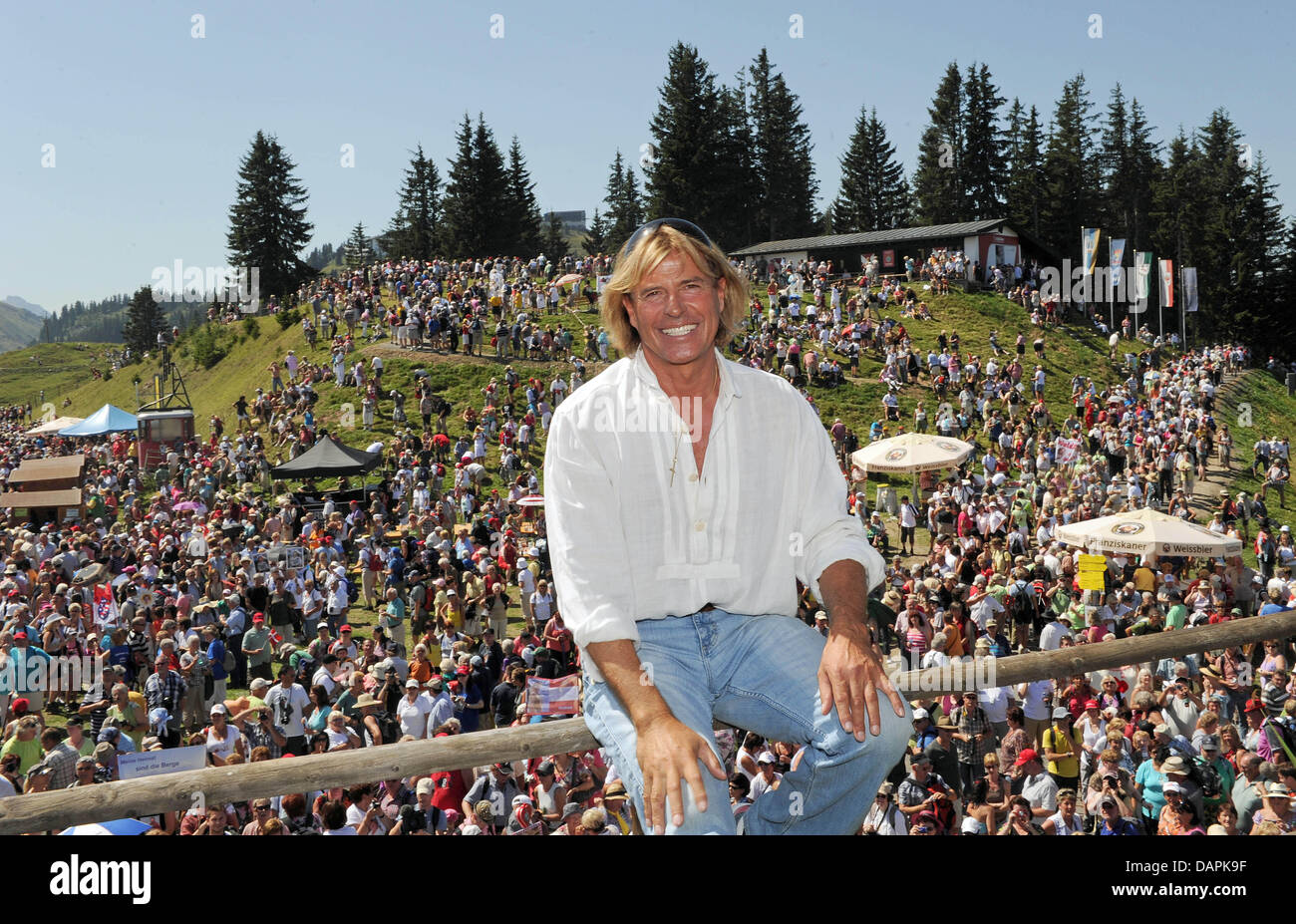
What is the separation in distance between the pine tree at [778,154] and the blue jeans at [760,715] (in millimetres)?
85290

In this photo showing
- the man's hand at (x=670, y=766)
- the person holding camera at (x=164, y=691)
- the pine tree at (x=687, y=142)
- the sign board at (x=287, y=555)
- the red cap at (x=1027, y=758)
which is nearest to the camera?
the man's hand at (x=670, y=766)

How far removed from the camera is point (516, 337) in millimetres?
44844

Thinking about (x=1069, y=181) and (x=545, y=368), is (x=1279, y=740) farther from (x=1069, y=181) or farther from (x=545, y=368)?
(x=1069, y=181)

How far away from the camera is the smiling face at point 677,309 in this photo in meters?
2.58

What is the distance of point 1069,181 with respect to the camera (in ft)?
256

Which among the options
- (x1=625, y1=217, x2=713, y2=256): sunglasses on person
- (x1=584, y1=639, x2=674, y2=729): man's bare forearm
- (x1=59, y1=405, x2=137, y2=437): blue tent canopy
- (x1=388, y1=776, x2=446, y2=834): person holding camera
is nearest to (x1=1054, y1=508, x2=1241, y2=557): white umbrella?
(x1=388, y1=776, x2=446, y2=834): person holding camera

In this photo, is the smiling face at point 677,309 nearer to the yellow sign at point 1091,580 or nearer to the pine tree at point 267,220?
the yellow sign at point 1091,580

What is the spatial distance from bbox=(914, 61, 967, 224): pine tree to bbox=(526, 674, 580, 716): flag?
77329 mm

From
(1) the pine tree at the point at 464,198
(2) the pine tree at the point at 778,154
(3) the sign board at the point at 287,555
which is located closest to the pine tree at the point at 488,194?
(1) the pine tree at the point at 464,198

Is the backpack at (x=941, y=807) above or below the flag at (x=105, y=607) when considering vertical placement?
below

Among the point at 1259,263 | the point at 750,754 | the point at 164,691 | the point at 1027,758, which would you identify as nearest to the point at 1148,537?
the point at 1027,758

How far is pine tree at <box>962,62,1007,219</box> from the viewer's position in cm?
8388

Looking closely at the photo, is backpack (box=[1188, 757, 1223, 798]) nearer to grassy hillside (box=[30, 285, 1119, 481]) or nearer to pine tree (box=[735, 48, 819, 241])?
grassy hillside (box=[30, 285, 1119, 481])
